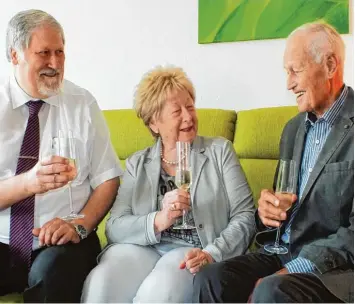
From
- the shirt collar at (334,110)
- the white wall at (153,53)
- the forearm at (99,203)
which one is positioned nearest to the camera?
the shirt collar at (334,110)

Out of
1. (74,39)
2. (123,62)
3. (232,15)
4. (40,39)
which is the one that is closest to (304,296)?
(40,39)

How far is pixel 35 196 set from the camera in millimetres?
1892

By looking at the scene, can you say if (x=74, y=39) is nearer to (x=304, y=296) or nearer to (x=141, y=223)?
(x=141, y=223)

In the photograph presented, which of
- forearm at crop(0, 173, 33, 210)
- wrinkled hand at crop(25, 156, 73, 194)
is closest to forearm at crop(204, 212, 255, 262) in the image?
wrinkled hand at crop(25, 156, 73, 194)

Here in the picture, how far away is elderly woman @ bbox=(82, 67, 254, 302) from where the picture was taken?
1.71 metres

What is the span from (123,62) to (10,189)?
3.87 ft

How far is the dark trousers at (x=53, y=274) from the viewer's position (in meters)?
1.65

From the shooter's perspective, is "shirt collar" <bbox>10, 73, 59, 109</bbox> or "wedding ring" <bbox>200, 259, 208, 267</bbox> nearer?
"wedding ring" <bbox>200, 259, 208, 267</bbox>

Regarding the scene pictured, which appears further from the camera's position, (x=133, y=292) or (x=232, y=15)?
(x=232, y=15)

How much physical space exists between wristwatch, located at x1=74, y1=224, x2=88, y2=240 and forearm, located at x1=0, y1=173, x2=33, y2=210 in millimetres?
188

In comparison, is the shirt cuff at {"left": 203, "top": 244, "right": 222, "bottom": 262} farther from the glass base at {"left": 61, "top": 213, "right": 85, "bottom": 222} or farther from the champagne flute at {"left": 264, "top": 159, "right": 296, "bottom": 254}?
the glass base at {"left": 61, "top": 213, "right": 85, "bottom": 222}

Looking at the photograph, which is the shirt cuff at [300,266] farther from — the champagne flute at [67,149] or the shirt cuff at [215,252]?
the champagne flute at [67,149]

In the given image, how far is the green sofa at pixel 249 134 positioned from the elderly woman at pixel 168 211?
258 mm

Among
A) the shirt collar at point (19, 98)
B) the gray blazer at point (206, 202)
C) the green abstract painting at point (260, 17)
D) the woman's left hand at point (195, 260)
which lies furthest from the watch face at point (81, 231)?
the green abstract painting at point (260, 17)
